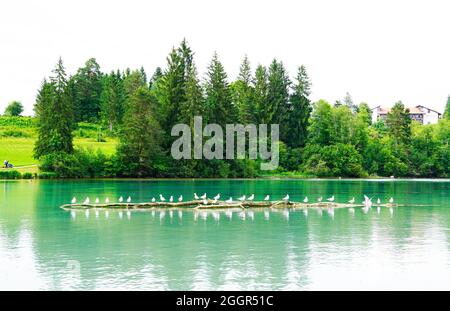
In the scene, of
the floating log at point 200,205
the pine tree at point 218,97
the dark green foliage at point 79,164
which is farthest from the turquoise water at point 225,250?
the pine tree at point 218,97

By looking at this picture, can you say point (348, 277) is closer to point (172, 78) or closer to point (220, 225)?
point (220, 225)

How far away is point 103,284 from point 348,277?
822 cm

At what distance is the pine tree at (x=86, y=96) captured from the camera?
122456 mm

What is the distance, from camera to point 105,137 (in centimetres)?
10831

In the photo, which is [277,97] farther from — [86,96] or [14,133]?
[14,133]

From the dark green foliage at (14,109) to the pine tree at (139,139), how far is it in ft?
A: 192

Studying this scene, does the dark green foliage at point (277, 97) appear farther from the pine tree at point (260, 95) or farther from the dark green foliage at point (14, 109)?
the dark green foliage at point (14, 109)

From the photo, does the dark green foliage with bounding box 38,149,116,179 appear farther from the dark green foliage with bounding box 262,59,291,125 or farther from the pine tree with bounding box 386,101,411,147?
the pine tree with bounding box 386,101,411,147

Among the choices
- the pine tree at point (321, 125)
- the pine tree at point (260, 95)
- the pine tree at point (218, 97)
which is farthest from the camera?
the pine tree at point (260, 95)

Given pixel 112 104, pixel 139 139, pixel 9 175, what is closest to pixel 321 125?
pixel 139 139

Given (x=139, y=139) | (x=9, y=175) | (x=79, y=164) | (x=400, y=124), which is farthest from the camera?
(x=400, y=124)

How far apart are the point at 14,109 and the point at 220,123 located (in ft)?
208

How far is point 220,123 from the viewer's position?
9844 centimetres

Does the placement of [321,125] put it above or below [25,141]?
above
